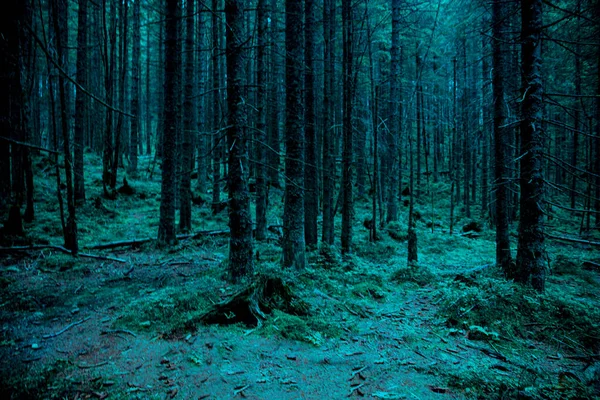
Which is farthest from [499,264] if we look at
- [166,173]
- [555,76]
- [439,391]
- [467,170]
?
[555,76]

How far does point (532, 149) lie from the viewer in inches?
252

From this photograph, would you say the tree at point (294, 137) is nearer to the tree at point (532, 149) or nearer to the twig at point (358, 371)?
the twig at point (358, 371)

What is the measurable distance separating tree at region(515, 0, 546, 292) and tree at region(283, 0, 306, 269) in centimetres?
470

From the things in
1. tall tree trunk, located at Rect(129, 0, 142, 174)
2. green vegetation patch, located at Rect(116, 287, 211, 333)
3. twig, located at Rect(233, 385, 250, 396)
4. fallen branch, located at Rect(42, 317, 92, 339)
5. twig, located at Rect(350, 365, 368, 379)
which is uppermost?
tall tree trunk, located at Rect(129, 0, 142, 174)

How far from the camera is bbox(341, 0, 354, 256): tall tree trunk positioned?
30.4 ft

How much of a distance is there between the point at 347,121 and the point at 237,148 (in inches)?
176

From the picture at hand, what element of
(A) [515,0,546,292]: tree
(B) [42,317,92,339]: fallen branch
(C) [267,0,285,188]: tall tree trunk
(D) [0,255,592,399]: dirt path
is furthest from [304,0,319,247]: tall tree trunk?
(B) [42,317,92,339]: fallen branch

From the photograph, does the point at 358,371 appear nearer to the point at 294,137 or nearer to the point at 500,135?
the point at 294,137

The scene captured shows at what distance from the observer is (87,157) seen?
78.5 feet

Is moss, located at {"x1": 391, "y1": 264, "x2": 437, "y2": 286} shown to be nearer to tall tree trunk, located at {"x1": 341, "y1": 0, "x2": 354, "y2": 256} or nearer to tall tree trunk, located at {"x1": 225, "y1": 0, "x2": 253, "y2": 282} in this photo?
tall tree trunk, located at {"x1": 341, "y1": 0, "x2": 354, "y2": 256}

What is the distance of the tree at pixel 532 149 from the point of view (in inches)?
250

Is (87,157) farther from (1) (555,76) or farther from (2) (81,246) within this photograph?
(1) (555,76)

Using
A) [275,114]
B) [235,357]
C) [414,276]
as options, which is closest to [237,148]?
[235,357]

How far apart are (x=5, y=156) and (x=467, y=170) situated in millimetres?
25517
